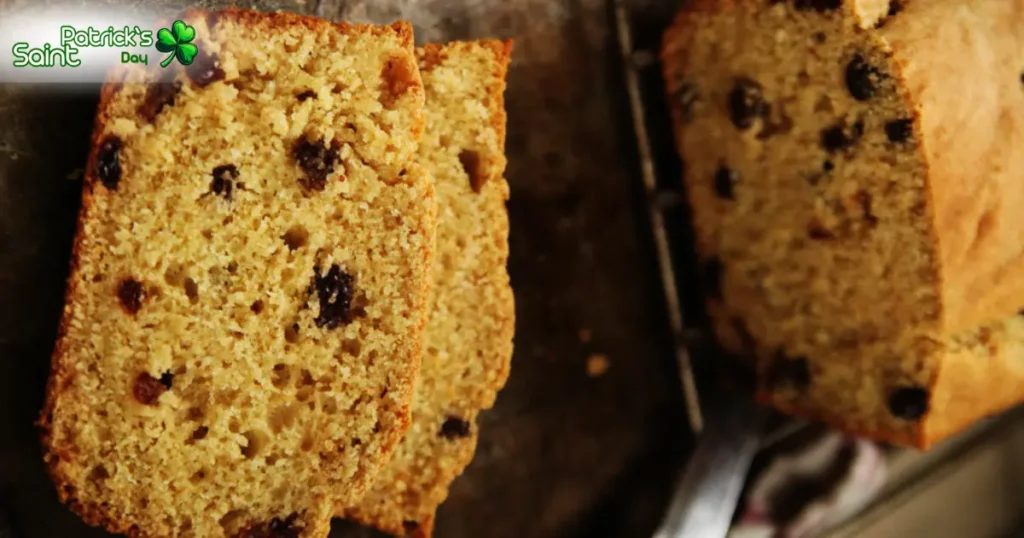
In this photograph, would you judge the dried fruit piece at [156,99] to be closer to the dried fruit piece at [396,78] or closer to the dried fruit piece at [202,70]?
the dried fruit piece at [202,70]

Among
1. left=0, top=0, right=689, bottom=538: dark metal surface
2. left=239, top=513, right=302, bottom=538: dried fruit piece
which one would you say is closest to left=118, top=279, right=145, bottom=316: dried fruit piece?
left=239, top=513, right=302, bottom=538: dried fruit piece

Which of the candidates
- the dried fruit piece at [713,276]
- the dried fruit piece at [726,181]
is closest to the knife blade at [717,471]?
the dried fruit piece at [713,276]

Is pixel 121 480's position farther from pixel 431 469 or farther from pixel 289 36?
pixel 289 36

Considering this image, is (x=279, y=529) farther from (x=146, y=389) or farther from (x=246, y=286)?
(x=246, y=286)

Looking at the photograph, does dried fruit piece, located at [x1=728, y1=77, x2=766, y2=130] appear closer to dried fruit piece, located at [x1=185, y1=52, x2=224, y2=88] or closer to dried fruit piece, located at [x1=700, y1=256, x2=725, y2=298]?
dried fruit piece, located at [x1=700, y1=256, x2=725, y2=298]

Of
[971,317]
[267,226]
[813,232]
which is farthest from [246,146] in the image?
[971,317]

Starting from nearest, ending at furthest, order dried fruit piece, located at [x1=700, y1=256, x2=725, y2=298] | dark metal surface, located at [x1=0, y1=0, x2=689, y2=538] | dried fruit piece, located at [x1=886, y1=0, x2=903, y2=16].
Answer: dried fruit piece, located at [x1=886, y1=0, x2=903, y2=16], dark metal surface, located at [x1=0, y1=0, x2=689, y2=538], dried fruit piece, located at [x1=700, y1=256, x2=725, y2=298]
